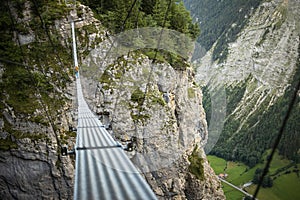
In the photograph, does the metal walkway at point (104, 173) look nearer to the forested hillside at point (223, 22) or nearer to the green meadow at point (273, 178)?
the green meadow at point (273, 178)

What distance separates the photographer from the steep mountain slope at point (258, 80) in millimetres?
74062

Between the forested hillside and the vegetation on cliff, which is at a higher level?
the forested hillside

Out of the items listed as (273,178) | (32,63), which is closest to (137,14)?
(32,63)

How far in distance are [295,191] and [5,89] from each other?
61.3 metres

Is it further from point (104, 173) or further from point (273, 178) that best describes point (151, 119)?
point (273, 178)

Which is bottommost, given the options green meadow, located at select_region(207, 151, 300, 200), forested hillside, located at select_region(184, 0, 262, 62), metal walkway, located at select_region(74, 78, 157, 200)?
green meadow, located at select_region(207, 151, 300, 200)

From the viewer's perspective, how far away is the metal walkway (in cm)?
388

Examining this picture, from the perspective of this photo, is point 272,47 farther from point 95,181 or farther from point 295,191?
point 95,181

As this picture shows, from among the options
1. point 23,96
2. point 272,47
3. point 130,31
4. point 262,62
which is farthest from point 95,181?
point 272,47

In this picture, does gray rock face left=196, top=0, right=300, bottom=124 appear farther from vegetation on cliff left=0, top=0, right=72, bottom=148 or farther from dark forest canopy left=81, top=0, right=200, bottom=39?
vegetation on cliff left=0, top=0, right=72, bottom=148

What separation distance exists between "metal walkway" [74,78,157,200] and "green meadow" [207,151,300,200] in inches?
2243

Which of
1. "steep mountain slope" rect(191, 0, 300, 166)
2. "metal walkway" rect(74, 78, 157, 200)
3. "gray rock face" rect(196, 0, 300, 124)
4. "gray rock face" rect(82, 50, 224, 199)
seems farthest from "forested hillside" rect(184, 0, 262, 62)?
"metal walkway" rect(74, 78, 157, 200)

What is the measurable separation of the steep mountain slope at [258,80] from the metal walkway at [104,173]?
6289 centimetres

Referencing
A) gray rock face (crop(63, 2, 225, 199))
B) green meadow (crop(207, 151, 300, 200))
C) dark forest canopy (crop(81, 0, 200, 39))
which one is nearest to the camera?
gray rock face (crop(63, 2, 225, 199))
